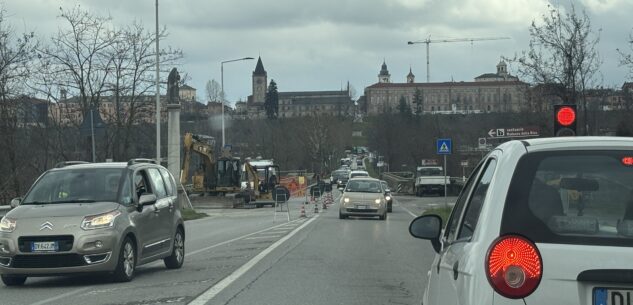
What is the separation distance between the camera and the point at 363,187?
3017 cm

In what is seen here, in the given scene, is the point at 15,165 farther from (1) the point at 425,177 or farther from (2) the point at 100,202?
(1) the point at 425,177

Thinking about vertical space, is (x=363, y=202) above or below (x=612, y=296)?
below

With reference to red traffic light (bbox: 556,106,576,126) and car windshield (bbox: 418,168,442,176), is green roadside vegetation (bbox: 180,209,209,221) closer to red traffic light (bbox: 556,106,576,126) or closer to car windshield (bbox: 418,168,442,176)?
red traffic light (bbox: 556,106,576,126)

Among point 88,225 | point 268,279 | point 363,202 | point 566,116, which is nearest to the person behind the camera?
point 88,225

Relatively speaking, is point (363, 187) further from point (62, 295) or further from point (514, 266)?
point (514, 266)

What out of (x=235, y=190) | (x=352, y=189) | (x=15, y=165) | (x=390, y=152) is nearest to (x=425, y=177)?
(x=235, y=190)

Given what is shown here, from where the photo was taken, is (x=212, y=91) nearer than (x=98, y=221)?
No

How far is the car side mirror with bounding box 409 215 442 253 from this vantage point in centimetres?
559

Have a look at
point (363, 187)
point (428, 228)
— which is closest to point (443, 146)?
point (363, 187)

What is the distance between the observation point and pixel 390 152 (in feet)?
336

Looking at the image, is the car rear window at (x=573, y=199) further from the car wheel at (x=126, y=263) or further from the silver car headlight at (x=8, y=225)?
the silver car headlight at (x=8, y=225)

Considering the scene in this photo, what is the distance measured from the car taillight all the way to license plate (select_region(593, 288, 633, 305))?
0.83 feet

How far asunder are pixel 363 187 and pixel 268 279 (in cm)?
1872

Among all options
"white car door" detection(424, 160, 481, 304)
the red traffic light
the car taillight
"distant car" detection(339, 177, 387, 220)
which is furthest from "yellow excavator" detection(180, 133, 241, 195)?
the car taillight
